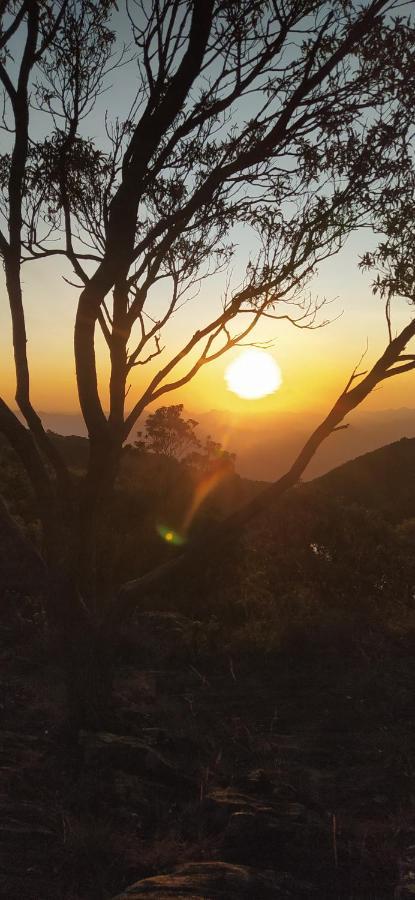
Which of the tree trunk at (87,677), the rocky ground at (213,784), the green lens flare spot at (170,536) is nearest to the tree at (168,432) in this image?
the green lens flare spot at (170,536)

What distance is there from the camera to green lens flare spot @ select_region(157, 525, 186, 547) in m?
19.8

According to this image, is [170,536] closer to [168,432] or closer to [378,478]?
[168,432]

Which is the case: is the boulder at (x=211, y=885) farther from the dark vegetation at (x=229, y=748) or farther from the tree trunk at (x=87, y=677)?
the tree trunk at (x=87, y=677)

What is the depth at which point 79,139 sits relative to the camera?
8836mm

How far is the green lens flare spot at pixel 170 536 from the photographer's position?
779 inches

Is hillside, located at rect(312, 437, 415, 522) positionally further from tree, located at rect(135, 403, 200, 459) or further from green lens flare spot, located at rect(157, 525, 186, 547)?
green lens flare spot, located at rect(157, 525, 186, 547)

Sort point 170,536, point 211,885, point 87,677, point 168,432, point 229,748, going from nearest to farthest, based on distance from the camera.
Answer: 1. point 211,885
2. point 87,677
3. point 229,748
4. point 170,536
5. point 168,432

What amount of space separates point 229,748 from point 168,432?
4301cm

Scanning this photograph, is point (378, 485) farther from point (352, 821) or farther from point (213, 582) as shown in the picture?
point (352, 821)

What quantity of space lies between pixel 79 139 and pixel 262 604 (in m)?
9.18

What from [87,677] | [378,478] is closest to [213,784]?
[87,677]

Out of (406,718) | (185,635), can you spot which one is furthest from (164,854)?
(185,635)

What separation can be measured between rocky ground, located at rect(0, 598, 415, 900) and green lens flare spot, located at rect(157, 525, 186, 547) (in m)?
8.49

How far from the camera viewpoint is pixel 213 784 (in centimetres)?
701
